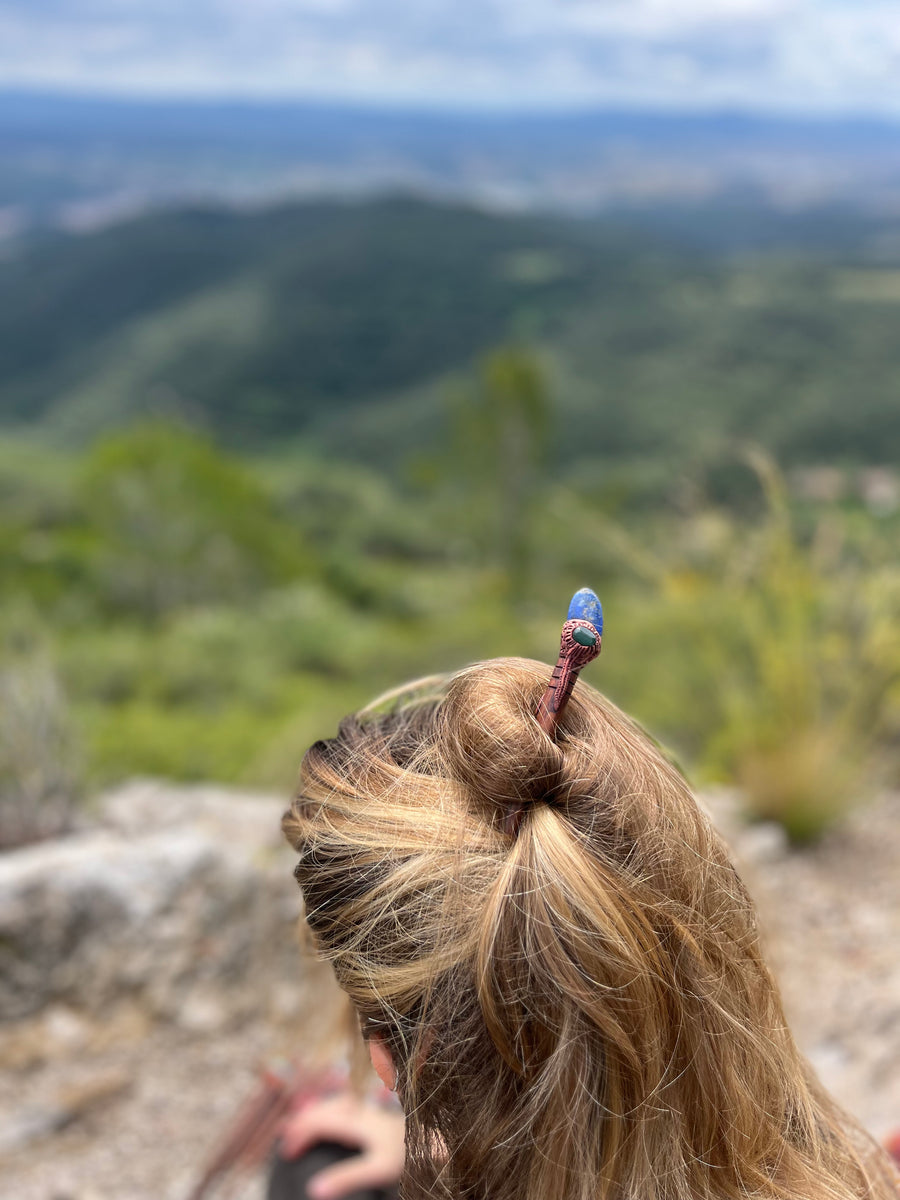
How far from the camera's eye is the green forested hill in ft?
180

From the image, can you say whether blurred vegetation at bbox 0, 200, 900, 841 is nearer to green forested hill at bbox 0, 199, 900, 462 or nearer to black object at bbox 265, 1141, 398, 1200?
green forested hill at bbox 0, 199, 900, 462

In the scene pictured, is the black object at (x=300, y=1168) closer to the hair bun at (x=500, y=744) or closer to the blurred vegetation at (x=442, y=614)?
the hair bun at (x=500, y=744)

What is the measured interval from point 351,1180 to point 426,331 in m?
78.2

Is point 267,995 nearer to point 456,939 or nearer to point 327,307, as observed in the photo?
point 456,939

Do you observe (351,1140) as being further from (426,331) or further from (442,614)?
(426,331)

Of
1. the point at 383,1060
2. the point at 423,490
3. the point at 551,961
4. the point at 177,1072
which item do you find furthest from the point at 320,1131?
the point at 423,490

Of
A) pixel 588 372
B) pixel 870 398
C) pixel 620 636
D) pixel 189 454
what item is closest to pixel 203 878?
pixel 620 636

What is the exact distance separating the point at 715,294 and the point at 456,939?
77238mm

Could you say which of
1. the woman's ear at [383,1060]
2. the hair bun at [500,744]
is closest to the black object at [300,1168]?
the woman's ear at [383,1060]

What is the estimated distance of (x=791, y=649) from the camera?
329cm

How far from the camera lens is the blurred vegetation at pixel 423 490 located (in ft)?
11.3

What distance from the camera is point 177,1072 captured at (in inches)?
102

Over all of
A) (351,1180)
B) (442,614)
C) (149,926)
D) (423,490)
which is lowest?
(351,1180)

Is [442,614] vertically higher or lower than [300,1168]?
higher
